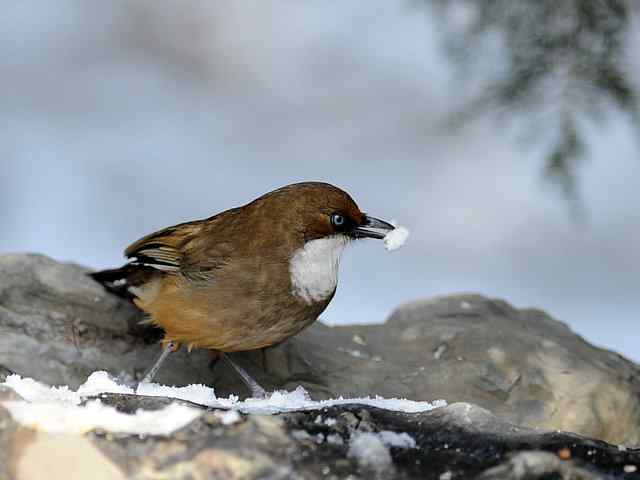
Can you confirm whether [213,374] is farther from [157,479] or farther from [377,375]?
[157,479]

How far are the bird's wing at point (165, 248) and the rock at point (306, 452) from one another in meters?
1.89

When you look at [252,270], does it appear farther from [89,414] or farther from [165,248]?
[89,414]

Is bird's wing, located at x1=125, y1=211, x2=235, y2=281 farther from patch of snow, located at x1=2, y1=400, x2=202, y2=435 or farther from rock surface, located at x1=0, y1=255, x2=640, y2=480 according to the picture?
patch of snow, located at x1=2, y1=400, x2=202, y2=435

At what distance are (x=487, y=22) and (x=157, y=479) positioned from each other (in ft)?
11.5

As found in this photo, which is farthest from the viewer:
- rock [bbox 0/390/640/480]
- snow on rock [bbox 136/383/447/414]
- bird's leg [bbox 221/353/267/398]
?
bird's leg [bbox 221/353/267/398]

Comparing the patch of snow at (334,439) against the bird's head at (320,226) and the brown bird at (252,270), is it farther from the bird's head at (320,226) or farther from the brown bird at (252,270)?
the bird's head at (320,226)

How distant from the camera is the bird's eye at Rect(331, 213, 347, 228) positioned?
451cm

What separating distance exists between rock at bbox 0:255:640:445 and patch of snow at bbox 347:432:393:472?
6.73 feet

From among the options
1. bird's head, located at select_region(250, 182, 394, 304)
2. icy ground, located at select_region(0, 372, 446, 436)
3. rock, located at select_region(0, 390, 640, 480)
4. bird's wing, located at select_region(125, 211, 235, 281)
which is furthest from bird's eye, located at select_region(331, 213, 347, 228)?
rock, located at select_region(0, 390, 640, 480)

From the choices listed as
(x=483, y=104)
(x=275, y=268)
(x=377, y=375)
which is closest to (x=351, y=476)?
(x=275, y=268)

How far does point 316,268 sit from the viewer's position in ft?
14.6

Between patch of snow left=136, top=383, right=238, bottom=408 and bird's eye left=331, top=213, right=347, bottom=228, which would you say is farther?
bird's eye left=331, top=213, right=347, bottom=228

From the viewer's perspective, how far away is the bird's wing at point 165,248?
4.64 meters

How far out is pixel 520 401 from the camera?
470cm
